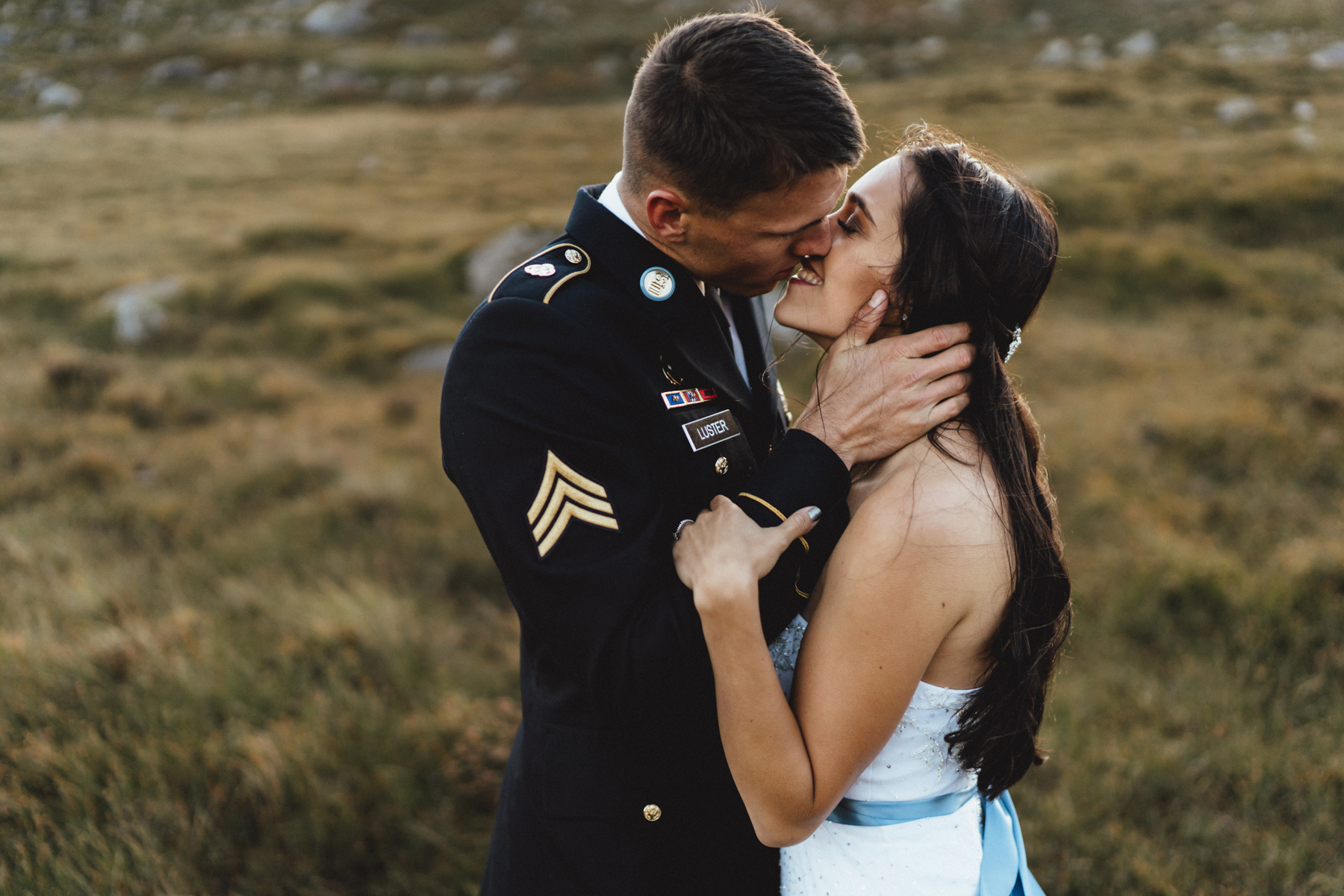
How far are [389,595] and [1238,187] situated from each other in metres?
16.2

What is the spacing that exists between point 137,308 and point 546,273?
12.4 metres

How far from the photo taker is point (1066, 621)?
82.6 inches

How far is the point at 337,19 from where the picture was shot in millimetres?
31016

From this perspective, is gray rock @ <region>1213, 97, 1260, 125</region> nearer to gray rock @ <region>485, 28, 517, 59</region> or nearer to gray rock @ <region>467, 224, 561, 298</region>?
gray rock @ <region>467, 224, 561, 298</region>

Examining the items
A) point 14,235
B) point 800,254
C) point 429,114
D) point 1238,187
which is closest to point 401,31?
point 429,114

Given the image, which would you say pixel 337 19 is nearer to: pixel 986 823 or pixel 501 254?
pixel 501 254

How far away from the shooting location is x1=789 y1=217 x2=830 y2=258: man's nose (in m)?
2.03

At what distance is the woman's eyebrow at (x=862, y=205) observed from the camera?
200 cm

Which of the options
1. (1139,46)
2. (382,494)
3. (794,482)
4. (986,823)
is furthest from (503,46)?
(986,823)

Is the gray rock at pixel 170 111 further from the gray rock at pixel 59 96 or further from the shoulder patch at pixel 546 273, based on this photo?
the shoulder patch at pixel 546 273

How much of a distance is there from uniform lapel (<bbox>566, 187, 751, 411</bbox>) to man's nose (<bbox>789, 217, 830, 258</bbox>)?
0.97 ft

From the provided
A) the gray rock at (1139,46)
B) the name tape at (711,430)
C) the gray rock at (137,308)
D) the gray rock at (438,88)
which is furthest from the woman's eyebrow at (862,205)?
the gray rock at (438,88)

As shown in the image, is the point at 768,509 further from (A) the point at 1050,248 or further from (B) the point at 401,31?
(B) the point at 401,31

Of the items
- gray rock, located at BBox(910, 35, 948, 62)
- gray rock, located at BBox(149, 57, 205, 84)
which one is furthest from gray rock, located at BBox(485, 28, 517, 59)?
gray rock, located at BBox(149, 57, 205, 84)
